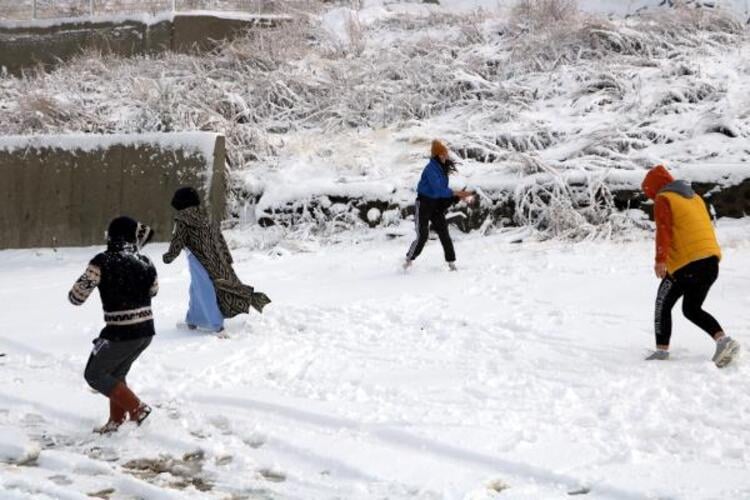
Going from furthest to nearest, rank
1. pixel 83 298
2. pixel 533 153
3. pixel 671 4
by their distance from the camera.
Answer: pixel 671 4
pixel 533 153
pixel 83 298

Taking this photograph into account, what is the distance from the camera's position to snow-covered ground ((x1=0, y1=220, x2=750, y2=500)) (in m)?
4.47

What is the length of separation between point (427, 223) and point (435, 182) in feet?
1.50

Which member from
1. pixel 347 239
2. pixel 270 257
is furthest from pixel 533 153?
pixel 270 257

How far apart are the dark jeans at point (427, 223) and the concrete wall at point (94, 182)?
12.1 ft

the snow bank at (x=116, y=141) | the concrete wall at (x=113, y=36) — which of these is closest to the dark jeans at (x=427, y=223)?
the snow bank at (x=116, y=141)

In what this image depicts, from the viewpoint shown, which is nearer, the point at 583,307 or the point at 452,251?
the point at 583,307

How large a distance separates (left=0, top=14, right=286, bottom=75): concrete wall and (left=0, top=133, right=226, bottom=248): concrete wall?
5.32 metres

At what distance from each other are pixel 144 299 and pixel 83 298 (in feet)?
1.15

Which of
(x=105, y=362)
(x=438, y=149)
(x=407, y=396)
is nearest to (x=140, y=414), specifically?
(x=105, y=362)

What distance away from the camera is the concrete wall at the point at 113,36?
17359mm

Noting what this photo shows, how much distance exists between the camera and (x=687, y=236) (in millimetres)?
6172

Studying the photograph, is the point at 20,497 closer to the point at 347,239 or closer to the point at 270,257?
the point at 270,257

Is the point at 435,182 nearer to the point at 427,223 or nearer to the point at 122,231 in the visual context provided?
the point at 427,223

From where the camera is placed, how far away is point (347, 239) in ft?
38.3
